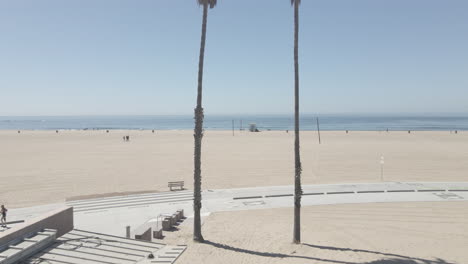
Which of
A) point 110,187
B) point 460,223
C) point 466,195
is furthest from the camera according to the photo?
point 110,187

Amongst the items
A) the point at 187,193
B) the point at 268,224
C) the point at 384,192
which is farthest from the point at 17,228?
the point at 384,192

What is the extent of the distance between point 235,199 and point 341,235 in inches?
293

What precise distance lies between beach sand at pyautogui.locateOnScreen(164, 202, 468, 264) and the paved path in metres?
1.26

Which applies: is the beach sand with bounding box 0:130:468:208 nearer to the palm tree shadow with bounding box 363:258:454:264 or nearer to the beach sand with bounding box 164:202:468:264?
the beach sand with bounding box 164:202:468:264

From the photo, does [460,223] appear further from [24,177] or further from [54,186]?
[24,177]

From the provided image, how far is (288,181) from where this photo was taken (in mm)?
23453

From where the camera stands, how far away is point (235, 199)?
1884cm

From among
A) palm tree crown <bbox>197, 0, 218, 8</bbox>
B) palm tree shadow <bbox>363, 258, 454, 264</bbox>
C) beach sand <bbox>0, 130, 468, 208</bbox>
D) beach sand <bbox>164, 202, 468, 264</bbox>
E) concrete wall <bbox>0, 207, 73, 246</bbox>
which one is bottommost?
beach sand <bbox>164, 202, 468, 264</bbox>

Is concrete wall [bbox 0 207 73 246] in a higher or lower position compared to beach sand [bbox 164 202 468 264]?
higher

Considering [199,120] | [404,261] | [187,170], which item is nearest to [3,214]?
[199,120]

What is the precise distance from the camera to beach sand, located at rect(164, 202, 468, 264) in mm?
10430

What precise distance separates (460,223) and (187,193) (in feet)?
46.9

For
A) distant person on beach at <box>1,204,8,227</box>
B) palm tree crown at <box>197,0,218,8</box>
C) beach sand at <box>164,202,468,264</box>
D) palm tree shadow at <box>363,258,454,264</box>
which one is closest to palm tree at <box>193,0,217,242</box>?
palm tree crown at <box>197,0,218,8</box>

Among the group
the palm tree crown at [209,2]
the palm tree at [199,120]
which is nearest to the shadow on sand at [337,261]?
the palm tree at [199,120]
